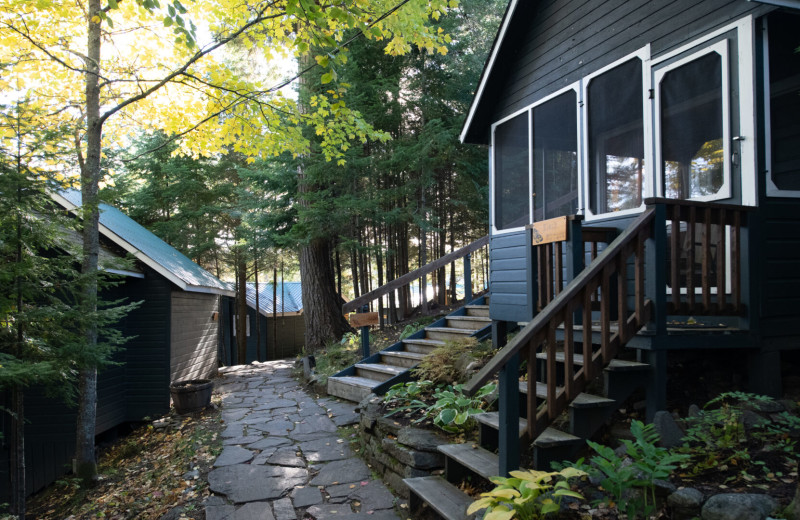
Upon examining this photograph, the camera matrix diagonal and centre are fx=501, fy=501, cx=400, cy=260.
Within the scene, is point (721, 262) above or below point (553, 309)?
above

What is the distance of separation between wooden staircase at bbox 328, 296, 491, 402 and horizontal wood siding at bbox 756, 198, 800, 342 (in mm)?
3259

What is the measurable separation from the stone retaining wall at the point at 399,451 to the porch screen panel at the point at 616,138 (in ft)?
9.16

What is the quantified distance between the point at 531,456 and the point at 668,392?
1.29m

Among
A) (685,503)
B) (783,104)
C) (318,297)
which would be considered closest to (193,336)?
(318,297)

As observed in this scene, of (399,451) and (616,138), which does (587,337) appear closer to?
(399,451)

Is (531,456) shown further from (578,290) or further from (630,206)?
(630,206)

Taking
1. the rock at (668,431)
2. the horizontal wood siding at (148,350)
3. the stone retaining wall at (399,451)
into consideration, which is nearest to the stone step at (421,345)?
the stone retaining wall at (399,451)

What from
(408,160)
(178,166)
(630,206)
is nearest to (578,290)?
(630,206)

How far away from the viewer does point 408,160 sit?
10.3 m

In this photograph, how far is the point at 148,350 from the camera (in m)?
9.02

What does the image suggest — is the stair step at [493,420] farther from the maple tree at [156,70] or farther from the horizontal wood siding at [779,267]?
the maple tree at [156,70]

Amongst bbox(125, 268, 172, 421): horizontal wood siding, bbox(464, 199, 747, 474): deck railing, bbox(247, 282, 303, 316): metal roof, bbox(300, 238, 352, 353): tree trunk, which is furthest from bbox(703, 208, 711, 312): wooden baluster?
bbox(247, 282, 303, 316): metal roof

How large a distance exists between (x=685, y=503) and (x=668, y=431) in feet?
2.62

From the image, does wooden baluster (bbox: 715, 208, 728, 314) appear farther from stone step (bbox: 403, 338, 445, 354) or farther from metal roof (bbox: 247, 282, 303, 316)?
metal roof (bbox: 247, 282, 303, 316)
